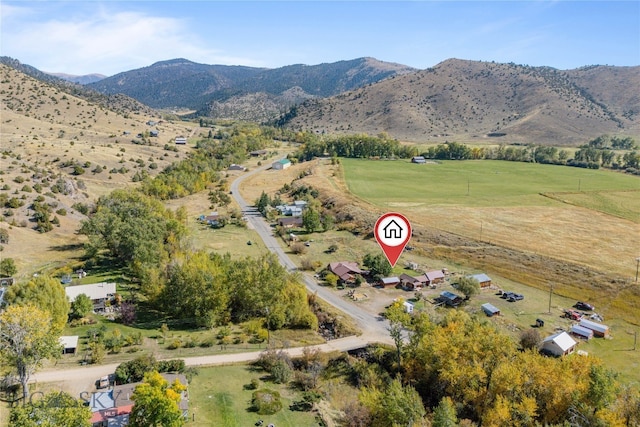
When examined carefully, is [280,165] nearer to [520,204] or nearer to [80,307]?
[520,204]

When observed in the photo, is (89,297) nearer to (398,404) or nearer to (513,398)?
(398,404)

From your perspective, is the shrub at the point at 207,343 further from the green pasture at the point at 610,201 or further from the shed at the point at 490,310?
the green pasture at the point at 610,201

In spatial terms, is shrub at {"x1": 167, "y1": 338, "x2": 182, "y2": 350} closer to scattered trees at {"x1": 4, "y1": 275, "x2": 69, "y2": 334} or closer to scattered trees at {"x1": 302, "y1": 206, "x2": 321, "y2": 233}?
scattered trees at {"x1": 4, "y1": 275, "x2": 69, "y2": 334}

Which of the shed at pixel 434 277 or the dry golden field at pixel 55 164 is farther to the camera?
the dry golden field at pixel 55 164

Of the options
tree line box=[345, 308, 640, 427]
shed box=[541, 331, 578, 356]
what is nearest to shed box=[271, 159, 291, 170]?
tree line box=[345, 308, 640, 427]

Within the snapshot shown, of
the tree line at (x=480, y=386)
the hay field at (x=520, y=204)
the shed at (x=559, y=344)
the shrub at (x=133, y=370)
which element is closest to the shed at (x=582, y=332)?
the shed at (x=559, y=344)

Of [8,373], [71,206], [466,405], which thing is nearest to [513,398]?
[466,405]
